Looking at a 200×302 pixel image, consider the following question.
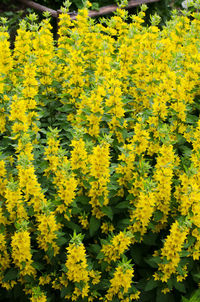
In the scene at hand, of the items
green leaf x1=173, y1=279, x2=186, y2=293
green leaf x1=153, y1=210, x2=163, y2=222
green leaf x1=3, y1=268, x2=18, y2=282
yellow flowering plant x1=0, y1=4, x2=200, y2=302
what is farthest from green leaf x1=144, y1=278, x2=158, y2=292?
green leaf x1=3, y1=268, x2=18, y2=282

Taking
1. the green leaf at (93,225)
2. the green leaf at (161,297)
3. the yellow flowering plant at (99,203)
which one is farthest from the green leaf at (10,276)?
the green leaf at (161,297)

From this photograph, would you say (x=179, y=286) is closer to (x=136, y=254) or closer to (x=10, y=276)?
(x=136, y=254)

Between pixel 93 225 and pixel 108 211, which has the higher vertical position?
pixel 108 211

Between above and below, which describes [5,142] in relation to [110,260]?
above

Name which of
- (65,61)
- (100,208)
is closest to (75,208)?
(100,208)

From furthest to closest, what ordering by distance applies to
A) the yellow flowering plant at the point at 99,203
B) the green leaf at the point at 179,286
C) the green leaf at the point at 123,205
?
the green leaf at the point at 123,205
the green leaf at the point at 179,286
the yellow flowering plant at the point at 99,203

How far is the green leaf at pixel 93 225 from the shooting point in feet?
8.45

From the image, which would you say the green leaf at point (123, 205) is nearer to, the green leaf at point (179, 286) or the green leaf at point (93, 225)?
the green leaf at point (93, 225)

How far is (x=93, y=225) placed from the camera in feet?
8.53

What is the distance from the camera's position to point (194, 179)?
257 centimetres

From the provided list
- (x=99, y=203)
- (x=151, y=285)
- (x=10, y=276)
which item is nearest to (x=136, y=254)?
(x=151, y=285)

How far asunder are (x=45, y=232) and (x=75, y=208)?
0.96ft

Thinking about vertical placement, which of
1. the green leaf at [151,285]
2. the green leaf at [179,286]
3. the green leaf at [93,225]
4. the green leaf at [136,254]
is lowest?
the green leaf at [151,285]

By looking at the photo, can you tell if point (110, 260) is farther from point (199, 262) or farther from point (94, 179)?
point (199, 262)
